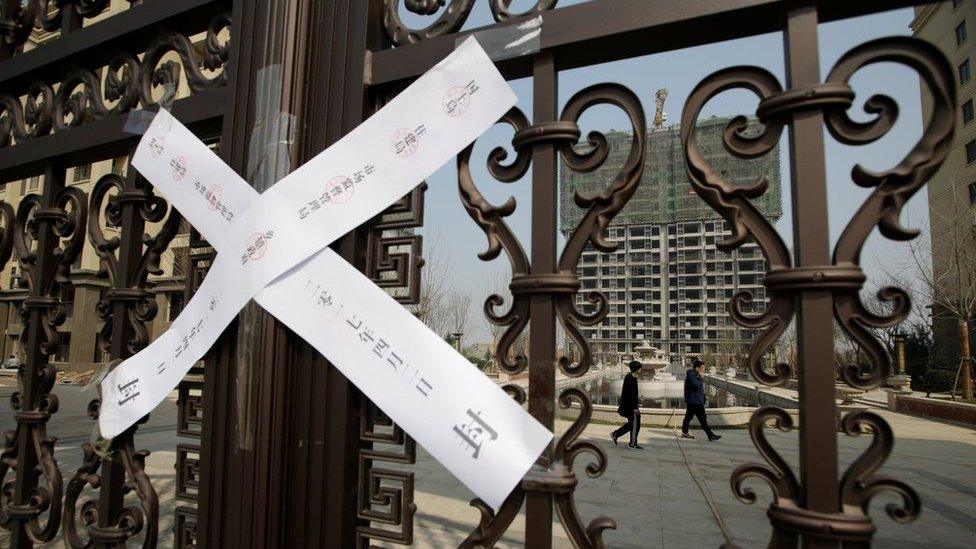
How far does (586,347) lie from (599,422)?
10.3 metres

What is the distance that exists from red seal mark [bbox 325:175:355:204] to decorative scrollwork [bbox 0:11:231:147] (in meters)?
0.65

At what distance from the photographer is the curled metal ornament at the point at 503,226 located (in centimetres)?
117

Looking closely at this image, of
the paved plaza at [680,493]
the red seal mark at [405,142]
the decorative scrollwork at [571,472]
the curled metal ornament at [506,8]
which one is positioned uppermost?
the curled metal ornament at [506,8]

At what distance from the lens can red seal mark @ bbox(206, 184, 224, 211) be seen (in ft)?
4.56

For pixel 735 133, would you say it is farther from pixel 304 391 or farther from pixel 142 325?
pixel 142 325

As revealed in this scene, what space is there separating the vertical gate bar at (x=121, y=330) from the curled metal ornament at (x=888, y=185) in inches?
72.3

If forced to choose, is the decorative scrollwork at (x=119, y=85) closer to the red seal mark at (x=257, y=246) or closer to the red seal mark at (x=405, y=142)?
the red seal mark at (x=257, y=246)

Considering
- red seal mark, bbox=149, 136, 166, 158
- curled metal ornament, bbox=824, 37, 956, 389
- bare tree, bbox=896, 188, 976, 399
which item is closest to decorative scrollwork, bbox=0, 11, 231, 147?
red seal mark, bbox=149, 136, 166, 158

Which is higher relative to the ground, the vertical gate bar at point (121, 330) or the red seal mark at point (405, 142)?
the red seal mark at point (405, 142)

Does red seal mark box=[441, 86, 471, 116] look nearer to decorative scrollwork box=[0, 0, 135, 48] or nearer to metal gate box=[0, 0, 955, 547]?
metal gate box=[0, 0, 955, 547]

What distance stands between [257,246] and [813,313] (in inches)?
47.1

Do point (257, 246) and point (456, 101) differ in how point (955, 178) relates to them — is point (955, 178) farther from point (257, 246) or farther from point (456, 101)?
point (257, 246)

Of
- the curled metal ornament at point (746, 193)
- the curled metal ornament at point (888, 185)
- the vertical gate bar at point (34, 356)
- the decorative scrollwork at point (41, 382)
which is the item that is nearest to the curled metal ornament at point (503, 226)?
the curled metal ornament at point (746, 193)

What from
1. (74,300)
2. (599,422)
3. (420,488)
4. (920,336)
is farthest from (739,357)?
(74,300)
